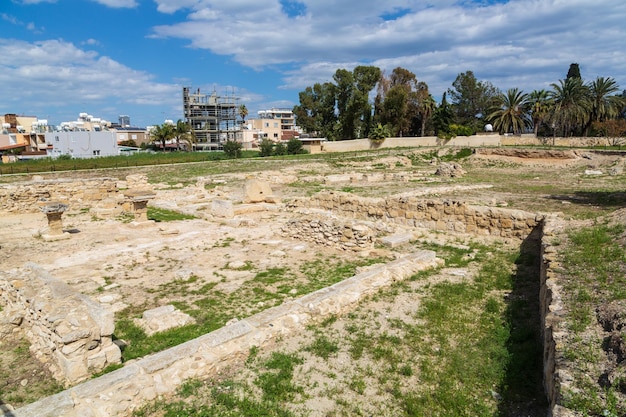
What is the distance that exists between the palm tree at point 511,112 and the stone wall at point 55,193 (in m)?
49.7

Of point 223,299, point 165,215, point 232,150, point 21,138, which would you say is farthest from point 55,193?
point 21,138

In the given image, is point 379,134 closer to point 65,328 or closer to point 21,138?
point 65,328

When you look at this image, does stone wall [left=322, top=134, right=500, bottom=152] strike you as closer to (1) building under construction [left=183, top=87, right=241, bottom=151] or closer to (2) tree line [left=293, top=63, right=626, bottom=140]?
(2) tree line [left=293, top=63, right=626, bottom=140]

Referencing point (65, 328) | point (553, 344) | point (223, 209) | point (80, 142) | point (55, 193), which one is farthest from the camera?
point (80, 142)

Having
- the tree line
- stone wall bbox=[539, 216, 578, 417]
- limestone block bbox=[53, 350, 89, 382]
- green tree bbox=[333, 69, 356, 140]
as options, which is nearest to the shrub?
the tree line

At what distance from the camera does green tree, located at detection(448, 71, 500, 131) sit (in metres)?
64.8

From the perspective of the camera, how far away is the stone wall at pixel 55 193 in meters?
18.7

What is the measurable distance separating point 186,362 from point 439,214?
31.5 ft

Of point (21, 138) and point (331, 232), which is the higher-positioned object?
point (21, 138)

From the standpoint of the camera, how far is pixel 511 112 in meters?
53.7

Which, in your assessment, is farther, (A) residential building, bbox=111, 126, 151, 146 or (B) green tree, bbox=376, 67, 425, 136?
(A) residential building, bbox=111, 126, 151, 146

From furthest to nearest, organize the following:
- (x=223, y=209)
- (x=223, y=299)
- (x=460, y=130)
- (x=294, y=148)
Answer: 1. (x=460, y=130)
2. (x=294, y=148)
3. (x=223, y=209)
4. (x=223, y=299)

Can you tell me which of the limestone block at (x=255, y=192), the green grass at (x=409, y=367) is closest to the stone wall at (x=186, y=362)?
the green grass at (x=409, y=367)

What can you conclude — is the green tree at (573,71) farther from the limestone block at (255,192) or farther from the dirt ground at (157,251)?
the limestone block at (255,192)
